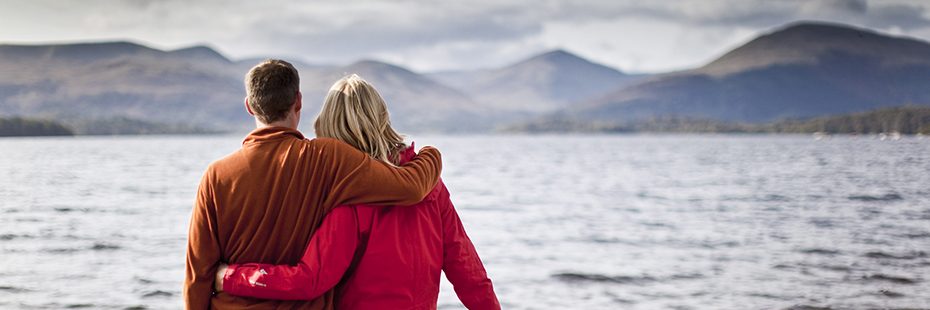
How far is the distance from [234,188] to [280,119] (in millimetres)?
366

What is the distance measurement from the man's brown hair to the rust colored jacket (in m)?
0.08

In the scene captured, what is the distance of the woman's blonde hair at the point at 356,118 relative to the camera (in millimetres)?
4172

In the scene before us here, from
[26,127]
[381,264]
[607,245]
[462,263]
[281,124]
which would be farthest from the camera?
[26,127]

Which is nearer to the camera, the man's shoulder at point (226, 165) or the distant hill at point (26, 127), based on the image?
the man's shoulder at point (226, 165)

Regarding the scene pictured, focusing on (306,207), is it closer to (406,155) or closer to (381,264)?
(381,264)

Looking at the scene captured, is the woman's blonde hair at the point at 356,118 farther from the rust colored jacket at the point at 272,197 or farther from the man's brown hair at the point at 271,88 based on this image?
the man's brown hair at the point at 271,88

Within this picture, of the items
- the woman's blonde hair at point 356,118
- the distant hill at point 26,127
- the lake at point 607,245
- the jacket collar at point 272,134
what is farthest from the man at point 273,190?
the distant hill at point 26,127

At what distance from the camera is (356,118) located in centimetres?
416

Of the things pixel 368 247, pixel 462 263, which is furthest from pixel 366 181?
pixel 462 263

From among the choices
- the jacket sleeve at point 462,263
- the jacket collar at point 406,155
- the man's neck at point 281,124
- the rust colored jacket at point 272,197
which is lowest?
the jacket sleeve at point 462,263

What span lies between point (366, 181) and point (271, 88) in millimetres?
583

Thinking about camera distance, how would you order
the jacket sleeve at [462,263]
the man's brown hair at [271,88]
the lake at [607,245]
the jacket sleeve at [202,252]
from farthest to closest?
1. the lake at [607,245]
2. the jacket sleeve at [462,263]
3. the jacket sleeve at [202,252]
4. the man's brown hair at [271,88]

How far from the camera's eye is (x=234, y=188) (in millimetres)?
3850

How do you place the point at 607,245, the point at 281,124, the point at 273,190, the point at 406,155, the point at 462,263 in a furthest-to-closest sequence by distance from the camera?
the point at 607,245
the point at 462,263
the point at 406,155
the point at 281,124
the point at 273,190
